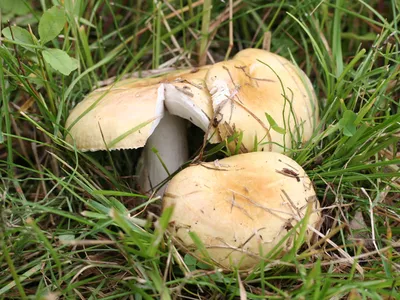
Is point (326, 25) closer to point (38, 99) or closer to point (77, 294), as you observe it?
point (38, 99)

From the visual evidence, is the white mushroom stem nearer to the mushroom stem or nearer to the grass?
the mushroom stem

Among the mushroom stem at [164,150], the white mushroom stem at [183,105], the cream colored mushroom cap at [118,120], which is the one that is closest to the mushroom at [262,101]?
the white mushroom stem at [183,105]

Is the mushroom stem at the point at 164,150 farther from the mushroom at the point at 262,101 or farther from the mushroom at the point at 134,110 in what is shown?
the mushroom at the point at 262,101

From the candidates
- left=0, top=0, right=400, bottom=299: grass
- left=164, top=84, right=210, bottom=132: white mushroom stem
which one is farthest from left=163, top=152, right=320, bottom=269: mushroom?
left=164, top=84, right=210, bottom=132: white mushroom stem

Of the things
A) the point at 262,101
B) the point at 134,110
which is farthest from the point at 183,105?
the point at 262,101

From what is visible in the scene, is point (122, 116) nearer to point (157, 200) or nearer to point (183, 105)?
point (183, 105)
